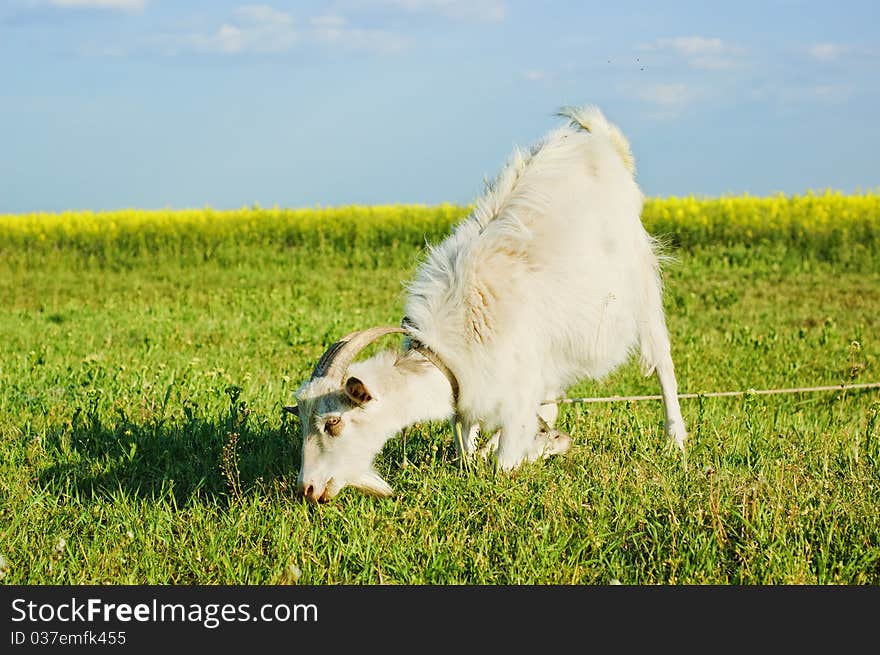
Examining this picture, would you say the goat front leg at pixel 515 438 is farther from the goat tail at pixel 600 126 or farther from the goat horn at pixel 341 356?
the goat tail at pixel 600 126

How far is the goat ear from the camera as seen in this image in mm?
4191

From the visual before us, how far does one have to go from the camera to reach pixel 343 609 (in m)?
3.53

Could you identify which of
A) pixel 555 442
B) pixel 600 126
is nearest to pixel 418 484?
pixel 555 442

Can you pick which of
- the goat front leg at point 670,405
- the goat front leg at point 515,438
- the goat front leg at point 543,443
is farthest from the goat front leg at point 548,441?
the goat front leg at point 670,405

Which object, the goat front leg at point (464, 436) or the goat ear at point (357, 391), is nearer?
the goat ear at point (357, 391)

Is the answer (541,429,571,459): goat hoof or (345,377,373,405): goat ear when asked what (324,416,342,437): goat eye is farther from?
(541,429,571,459): goat hoof

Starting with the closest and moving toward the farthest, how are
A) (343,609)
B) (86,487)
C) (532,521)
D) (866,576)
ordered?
(343,609), (866,576), (532,521), (86,487)

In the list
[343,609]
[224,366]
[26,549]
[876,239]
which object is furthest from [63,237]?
[343,609]

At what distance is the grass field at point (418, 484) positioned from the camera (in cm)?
406

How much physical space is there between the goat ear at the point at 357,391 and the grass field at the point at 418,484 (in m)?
0.57

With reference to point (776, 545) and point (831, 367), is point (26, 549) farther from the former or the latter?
point (831, 367)

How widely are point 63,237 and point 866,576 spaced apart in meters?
20.1

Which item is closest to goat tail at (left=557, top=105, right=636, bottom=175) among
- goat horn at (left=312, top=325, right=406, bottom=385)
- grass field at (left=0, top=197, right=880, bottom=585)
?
grass field at (left=0, top=197, right=880, bottom=585)

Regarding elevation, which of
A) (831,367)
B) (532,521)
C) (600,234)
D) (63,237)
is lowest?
(532,521)
